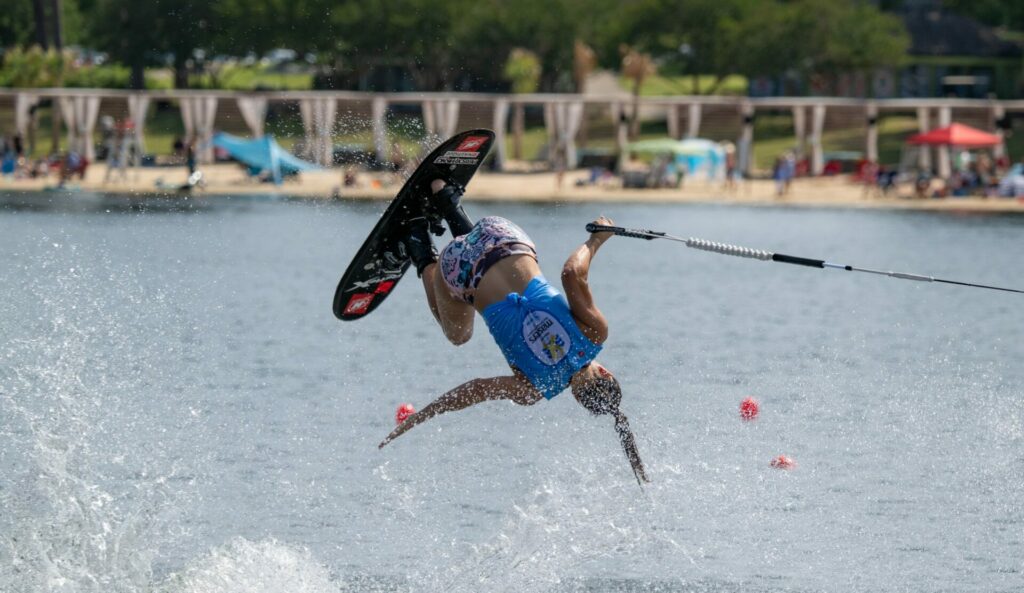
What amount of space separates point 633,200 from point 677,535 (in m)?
28.0

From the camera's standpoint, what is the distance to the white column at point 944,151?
4472cm

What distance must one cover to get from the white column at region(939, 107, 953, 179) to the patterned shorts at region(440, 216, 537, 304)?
122 feet

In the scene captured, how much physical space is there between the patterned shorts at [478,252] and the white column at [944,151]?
3707 centimetres

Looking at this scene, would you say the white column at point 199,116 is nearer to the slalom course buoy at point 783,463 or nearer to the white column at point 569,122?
the white column at point 569,122

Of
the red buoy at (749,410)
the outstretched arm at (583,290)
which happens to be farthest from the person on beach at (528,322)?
the red buoy at (749,410)

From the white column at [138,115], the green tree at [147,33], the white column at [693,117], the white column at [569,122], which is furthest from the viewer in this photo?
the green tree at [147,33]

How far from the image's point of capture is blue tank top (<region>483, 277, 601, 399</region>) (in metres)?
8.81

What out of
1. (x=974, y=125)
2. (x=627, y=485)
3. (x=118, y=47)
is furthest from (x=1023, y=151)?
(x=627, y=485)

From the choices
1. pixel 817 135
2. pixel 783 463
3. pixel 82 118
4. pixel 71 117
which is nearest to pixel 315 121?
pixel 82 118

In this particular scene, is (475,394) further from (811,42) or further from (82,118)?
(811,42)

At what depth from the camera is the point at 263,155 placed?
40.0 meters

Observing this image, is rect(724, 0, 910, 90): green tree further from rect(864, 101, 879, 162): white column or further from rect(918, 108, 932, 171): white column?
rect(864, 101, 879, 162): white column

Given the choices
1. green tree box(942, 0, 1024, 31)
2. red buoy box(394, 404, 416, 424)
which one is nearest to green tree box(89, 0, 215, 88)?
green tree box(942, 0, 1024, 31)

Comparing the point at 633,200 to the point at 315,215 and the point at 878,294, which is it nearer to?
the point at 315,215
